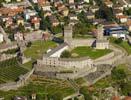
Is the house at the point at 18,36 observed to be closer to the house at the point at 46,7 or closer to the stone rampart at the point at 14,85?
the house at the point at 46,7

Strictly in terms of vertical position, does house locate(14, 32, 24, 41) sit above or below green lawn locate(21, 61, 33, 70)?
below

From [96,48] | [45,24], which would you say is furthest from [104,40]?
[45,24]

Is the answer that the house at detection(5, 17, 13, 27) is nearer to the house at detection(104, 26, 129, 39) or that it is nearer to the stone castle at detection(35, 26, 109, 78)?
the house at detection(104, 26, 129, 39)

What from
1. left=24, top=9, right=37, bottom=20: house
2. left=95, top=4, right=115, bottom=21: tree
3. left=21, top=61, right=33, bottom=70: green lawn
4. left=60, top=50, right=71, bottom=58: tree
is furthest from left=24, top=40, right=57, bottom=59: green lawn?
left=95, top=4, right=115, bottom=21: tree

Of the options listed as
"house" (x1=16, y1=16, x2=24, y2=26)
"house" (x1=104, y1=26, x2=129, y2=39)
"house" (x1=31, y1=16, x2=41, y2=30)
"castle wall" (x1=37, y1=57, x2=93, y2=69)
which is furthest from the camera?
"house" (x1=16, y1=16, x2=24, y2=26)

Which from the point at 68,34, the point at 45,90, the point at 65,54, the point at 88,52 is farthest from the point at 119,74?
the point at 68,34

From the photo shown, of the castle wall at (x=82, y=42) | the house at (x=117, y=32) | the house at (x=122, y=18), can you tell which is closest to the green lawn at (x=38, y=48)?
the castle wall at (x=82, y=42)
